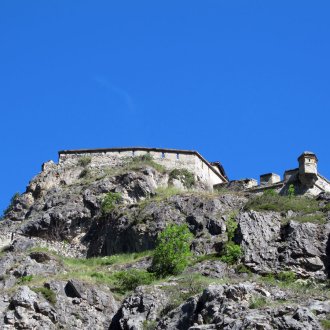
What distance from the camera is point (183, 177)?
76562 mm

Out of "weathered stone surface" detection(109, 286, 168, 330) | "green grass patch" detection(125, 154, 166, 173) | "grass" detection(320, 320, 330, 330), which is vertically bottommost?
"grass" detection(320, 320, 330, 330)

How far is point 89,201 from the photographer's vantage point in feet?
231

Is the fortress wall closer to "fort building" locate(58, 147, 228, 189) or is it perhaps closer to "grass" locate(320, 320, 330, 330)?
"fort building" locate(58, 147, 228, 189)

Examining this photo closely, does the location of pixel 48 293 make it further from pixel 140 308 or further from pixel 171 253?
pixel 171 253

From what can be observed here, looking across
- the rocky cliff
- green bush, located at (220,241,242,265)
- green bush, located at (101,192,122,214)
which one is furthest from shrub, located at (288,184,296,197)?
green bush, located at (220,241,242,265)

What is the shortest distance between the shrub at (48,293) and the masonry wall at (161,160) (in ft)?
96.4

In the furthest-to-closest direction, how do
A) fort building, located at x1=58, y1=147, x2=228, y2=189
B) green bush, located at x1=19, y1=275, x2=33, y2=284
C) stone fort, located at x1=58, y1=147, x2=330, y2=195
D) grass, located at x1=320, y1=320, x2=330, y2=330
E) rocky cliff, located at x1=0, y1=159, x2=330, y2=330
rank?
fort building, located at x1=58, y1=147, x2=228, y2=189 → stone fort, located at x1=58, y1=147, x2=330, y2=195 → green bush, located at x1=19, y1=275, x2=33, y2=284 → rocky cliff, located at x1=0, y1=159, x2=330, y2=330 → grass, located at x1=320, y1=320, x2=330, y2=330

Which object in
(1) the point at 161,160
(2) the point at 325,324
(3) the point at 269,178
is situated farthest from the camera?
(1) the point at 161,160

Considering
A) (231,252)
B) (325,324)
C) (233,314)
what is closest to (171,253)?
(231,252)

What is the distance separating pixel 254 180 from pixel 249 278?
28.2m

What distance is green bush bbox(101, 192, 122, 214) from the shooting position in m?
68.5

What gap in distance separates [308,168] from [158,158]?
567 inches

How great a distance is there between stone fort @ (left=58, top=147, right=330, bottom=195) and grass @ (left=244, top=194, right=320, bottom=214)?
515 inches

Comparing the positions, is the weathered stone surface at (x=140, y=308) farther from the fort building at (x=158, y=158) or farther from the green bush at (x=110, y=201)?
the fort building at (x=158, y=158)
